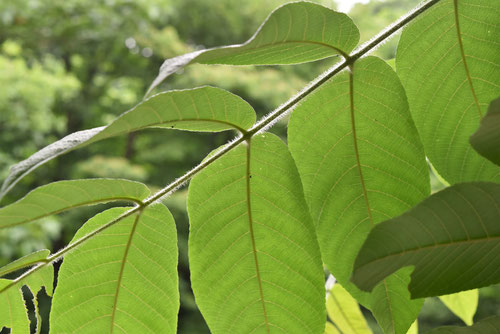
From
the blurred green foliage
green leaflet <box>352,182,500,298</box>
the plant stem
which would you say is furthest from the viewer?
the blurred green foliage

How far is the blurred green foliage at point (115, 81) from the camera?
6.17 meters

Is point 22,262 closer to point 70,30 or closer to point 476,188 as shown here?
point 476,188

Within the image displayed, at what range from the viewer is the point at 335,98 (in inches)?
18.8

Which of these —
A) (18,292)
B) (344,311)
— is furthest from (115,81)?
(18,292)

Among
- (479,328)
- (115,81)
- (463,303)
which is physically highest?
(115,81)

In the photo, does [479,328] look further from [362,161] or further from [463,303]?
[463,303]

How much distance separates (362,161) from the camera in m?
0.48

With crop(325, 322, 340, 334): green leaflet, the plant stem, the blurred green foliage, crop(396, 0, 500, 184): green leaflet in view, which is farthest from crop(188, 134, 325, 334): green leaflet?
the blurred green foliage

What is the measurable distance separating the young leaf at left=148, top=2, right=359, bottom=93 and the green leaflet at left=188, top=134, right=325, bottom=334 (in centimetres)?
8

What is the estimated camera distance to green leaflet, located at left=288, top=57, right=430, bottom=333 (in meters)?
0.47

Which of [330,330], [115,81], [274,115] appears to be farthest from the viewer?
[115,81]

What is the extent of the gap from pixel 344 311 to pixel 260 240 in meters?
0.41

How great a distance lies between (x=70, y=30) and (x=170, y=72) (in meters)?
8.41

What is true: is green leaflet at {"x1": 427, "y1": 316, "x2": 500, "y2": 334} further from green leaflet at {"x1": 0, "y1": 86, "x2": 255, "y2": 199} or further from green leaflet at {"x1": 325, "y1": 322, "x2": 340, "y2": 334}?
green leaflet at {"x1": 325, "y1": 322, "x2": 340, "y2": 334}
